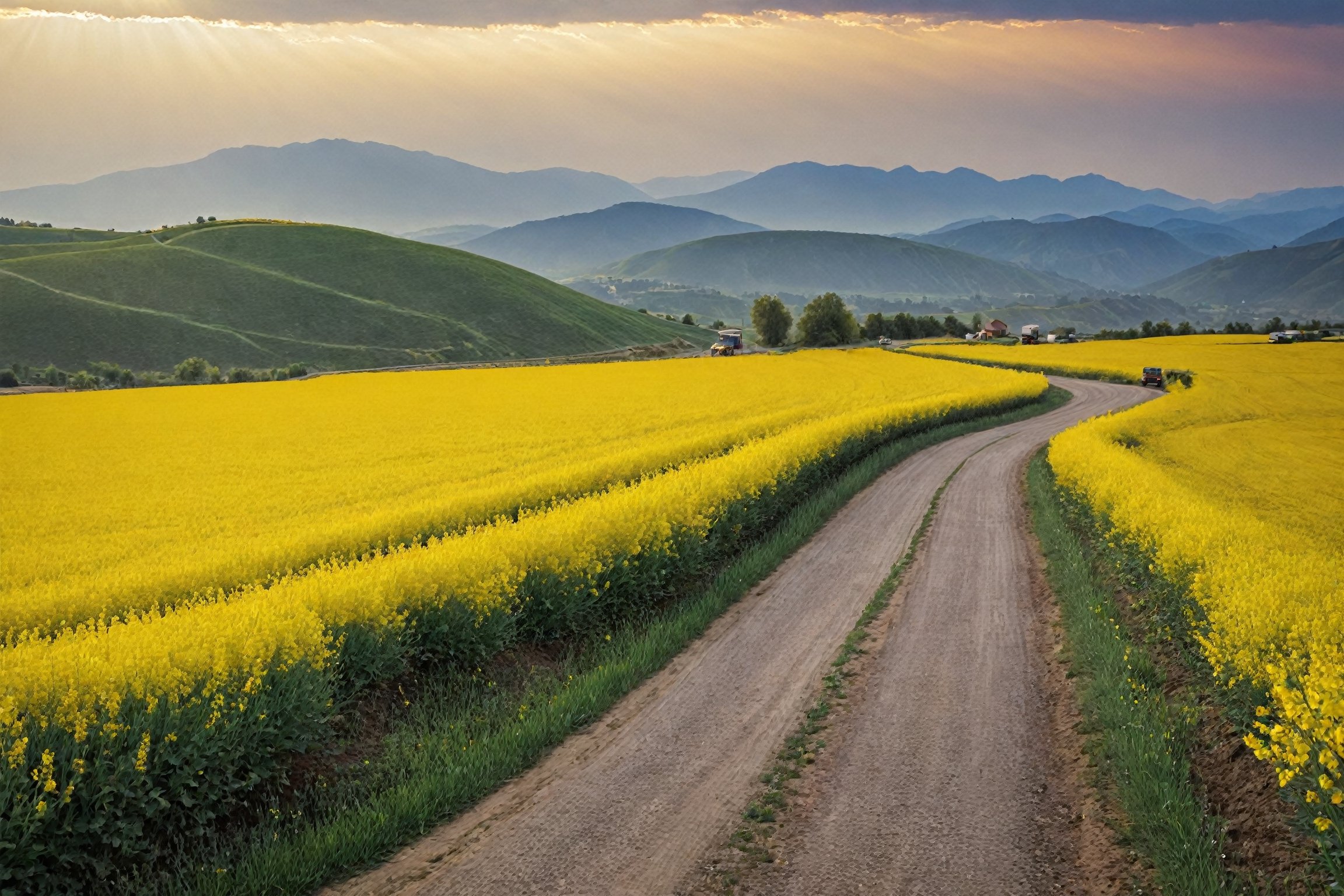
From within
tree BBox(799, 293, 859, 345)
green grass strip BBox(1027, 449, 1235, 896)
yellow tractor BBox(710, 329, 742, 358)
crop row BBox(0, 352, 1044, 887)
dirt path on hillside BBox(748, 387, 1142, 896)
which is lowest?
dirt path on hillside BBox(748, 387, 1142, 896)

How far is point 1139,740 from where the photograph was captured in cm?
864

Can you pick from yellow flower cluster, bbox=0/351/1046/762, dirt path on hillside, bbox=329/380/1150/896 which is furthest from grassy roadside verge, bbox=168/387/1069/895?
yellow flower cluster, bbox=0/351/1046/762

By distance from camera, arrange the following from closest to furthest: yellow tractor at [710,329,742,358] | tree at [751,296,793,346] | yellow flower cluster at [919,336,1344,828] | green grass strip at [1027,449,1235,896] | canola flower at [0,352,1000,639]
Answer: yellow flower cluster at [919,336,1344,828]
green grass strip at [1027,449,1235,896]
canola flower at [0,352,1000,639]
yellow tractor at [710,329,742,358]
tree at [751,296,793,346]

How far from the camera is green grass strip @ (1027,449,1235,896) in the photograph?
22.5ft

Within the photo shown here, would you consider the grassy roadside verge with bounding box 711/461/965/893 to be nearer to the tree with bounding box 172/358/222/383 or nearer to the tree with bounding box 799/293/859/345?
the tree with bounding box 172/358/222/383

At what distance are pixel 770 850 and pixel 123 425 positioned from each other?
37333 millimetres

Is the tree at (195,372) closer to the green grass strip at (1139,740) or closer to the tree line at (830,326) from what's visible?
the tree line at (830,326)

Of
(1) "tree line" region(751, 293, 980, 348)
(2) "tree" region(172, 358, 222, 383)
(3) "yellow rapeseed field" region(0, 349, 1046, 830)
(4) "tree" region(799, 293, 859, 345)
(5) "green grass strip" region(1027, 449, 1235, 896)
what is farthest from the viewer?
(1) "tree line" region(751, 293, 980, 348)

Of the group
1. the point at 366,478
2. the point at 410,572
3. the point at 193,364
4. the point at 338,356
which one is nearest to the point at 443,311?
the point at 338,356

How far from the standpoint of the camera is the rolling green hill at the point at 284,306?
115m

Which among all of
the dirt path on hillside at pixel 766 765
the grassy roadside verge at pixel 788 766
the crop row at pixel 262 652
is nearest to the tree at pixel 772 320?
the crop row at pixel 262 652

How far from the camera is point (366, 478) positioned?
22.6 m

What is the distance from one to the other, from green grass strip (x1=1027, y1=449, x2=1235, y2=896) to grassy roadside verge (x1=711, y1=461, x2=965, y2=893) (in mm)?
2867

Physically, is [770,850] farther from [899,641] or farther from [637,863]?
[899,641]
